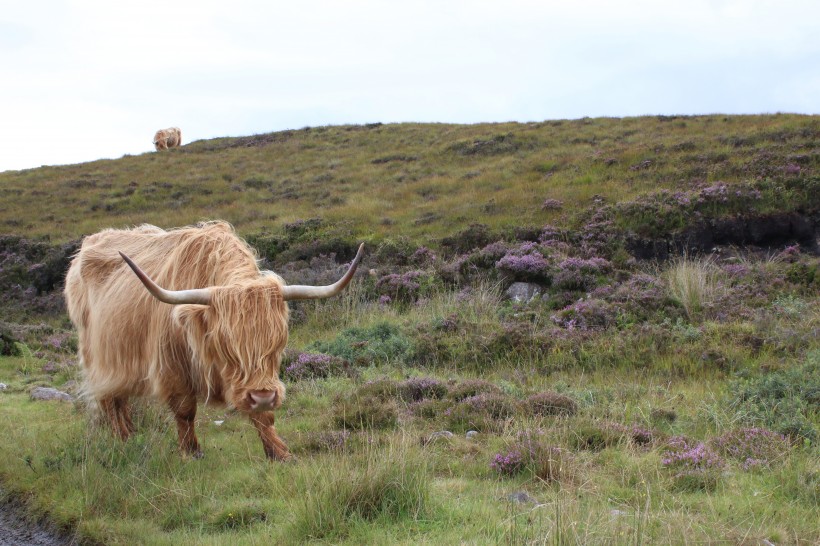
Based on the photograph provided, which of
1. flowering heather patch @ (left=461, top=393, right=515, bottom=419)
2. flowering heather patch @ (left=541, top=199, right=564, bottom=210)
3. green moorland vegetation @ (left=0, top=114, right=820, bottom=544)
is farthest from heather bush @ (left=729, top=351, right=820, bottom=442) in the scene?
flowering heather patch @ (left=541, top=199, right=564, bottom=210)

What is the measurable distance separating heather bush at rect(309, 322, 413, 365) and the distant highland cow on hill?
3236cm

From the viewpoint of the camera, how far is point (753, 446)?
4.89 metres

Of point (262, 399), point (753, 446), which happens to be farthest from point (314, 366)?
point (753, 446)

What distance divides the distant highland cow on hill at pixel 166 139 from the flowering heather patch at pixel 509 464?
37760 millimetres

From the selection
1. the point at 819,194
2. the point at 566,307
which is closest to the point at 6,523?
the point at 566,307

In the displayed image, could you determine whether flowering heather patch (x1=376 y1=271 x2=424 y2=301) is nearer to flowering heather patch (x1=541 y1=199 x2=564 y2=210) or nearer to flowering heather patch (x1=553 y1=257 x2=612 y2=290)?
flowering heather patch (x1=553 y1=257 x2=612 y2=290)

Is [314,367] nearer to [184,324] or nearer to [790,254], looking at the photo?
→ [184,324]

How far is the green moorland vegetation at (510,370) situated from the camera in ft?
13.0

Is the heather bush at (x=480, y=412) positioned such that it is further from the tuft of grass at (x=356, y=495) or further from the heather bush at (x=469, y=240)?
the heather bush at (x=469, y=240)

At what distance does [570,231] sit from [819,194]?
4891mm

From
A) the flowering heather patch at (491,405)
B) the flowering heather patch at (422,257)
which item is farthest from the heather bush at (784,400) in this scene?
the flowering heather patch at (422,257)

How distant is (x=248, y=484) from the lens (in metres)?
4.59

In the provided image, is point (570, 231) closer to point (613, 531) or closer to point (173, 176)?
point (613, 531)

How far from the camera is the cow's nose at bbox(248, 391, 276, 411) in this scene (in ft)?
14.4
